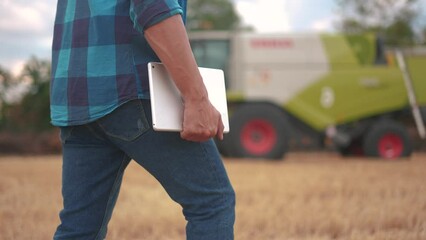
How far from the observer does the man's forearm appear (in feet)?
5.15

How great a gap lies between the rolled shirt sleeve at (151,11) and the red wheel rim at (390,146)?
9.44m

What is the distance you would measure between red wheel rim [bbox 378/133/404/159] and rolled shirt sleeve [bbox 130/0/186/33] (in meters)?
9.44

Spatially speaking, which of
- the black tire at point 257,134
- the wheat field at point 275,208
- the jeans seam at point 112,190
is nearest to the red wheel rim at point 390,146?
the black tire at point 257,134

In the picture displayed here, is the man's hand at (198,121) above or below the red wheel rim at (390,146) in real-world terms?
above

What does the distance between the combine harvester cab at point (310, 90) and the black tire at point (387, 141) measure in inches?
0.7

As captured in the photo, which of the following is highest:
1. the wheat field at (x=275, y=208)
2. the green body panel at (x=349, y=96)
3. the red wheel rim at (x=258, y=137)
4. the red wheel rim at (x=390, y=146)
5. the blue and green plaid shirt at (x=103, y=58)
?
the blue and green plaid shirt at (x=103, y=58)

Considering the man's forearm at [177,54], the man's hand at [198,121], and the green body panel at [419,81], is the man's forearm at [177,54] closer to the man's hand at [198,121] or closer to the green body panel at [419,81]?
the man's hand at [198,121]

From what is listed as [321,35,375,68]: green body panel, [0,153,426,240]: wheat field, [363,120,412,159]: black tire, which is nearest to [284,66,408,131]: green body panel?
[321,35,375,68]: green body panel

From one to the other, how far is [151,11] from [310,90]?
8.98 metres

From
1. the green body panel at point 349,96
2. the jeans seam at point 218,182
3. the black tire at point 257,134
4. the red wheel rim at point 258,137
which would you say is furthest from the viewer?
the green body panel at point 349,96

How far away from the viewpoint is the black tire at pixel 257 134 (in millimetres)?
9820

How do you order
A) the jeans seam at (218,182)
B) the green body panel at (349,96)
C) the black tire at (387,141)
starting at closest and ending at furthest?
the jeans seam at (218,182) < the green body panel at (349,96) < the black tire at (387,141)

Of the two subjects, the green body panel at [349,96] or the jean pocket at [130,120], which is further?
the green body panel at [349,96]

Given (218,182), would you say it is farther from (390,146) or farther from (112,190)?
(390,146)
